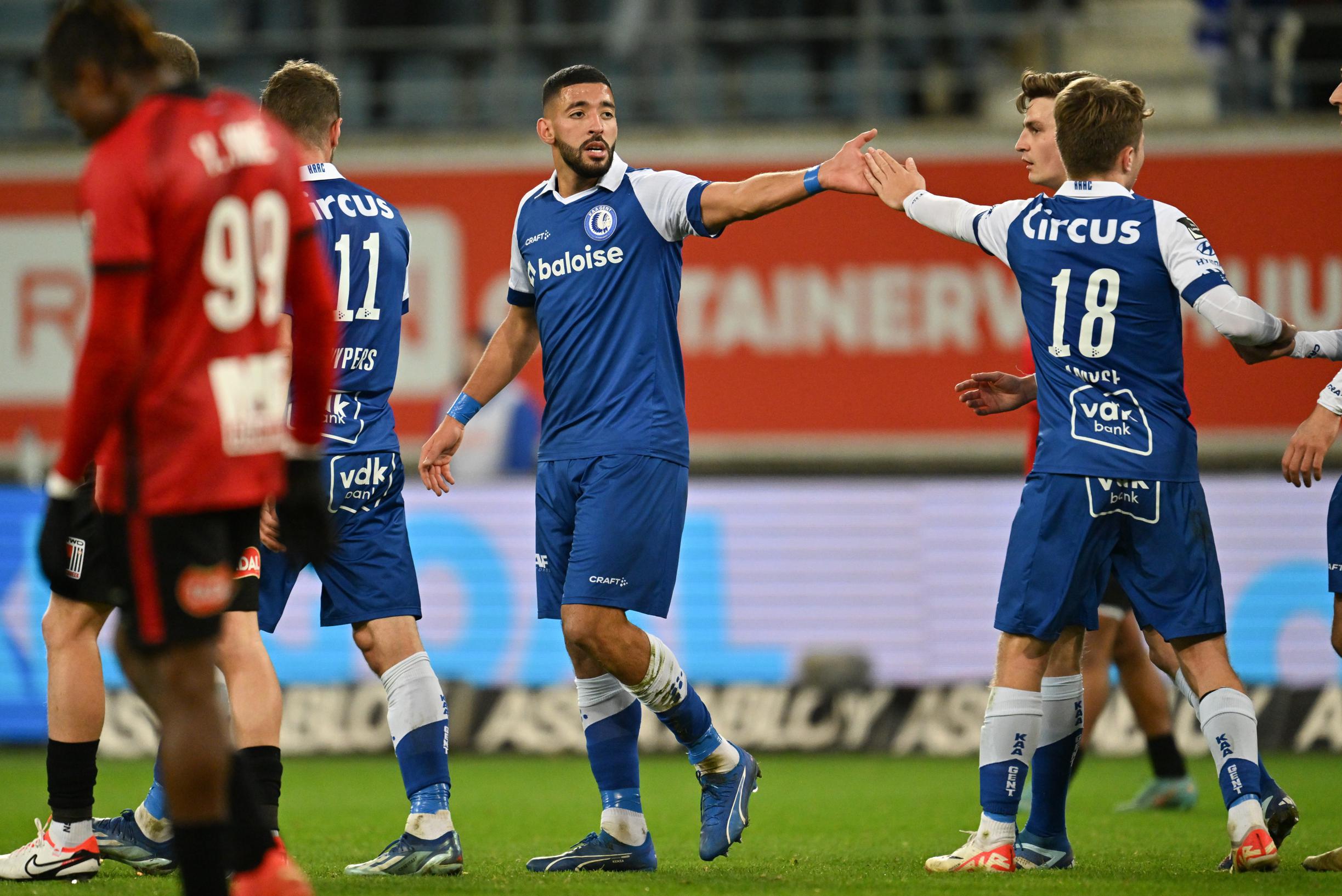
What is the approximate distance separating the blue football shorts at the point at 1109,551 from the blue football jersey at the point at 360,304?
2118 mm

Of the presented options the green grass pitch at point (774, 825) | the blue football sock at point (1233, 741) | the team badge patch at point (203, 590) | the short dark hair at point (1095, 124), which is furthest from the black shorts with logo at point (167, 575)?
the blue football sock at point (1233, 741)

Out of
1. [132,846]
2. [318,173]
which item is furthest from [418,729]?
[318,173]

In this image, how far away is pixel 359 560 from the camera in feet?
16.8

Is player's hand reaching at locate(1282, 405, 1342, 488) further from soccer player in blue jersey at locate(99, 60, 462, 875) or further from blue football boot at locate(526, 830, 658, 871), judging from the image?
soccer player in blue jersey at locate(99, 60, 462, 875)

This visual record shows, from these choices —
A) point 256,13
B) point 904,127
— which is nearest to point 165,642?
point 904,127

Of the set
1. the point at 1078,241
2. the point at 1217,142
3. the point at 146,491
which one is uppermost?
the point at 1217,142

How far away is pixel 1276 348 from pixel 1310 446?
0.32 metres

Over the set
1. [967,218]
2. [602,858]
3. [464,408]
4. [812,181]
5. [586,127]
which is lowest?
[602,858]

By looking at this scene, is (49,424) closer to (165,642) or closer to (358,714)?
(358,714)

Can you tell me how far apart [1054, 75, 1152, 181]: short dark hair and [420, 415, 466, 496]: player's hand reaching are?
88.4 inches

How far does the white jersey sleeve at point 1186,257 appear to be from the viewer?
4699 mm

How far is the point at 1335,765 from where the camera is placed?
29.1 ft

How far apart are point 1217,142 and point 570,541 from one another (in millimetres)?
9773

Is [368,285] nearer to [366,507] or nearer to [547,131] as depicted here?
[366,507]
